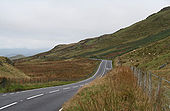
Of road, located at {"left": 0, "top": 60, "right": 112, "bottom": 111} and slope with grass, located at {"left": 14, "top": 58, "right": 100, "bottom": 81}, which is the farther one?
slope with grass, located at {"left": 14, "top": 58, "right": 100, "bottom": 81}

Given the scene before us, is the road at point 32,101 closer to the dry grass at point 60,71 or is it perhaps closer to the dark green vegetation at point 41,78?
the dark green vegetation at point 41,78

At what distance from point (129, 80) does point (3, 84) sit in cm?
1429

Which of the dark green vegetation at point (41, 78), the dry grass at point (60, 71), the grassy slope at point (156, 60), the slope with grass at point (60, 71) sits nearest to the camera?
the grassy slope at point (156, 60)

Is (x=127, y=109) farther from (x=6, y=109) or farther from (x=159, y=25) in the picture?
(x=159, y=25)

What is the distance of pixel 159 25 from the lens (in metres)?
168

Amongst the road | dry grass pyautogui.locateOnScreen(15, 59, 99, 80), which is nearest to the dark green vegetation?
dry grass pyautogui.locateOnScreen(15, 59, 99, 80)

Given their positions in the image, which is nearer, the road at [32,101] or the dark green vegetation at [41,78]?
the road at [32,101]

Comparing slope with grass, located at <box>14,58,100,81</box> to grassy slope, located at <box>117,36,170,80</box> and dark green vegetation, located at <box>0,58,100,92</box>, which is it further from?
grassy slope, located at <box>117,36,170,80</box>

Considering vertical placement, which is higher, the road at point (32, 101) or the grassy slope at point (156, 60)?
the grassy slope at point (156, 60)

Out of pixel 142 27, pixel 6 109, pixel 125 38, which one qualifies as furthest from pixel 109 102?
pixel 142 27

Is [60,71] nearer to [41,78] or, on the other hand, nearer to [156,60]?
[41,78]

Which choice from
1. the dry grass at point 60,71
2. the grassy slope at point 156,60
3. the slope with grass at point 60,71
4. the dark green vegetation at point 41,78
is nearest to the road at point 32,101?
the dark green vegetation at point 41,78

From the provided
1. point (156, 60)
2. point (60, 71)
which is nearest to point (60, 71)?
point (60, 71)

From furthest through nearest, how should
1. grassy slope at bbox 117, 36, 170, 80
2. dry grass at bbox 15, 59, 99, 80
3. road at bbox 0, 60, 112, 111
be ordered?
dry grass at bbox 15, 59, 99, 80
grassy slope at bbox 117, 36, 170, 80
road at bbox 0, 60, 112, 111
